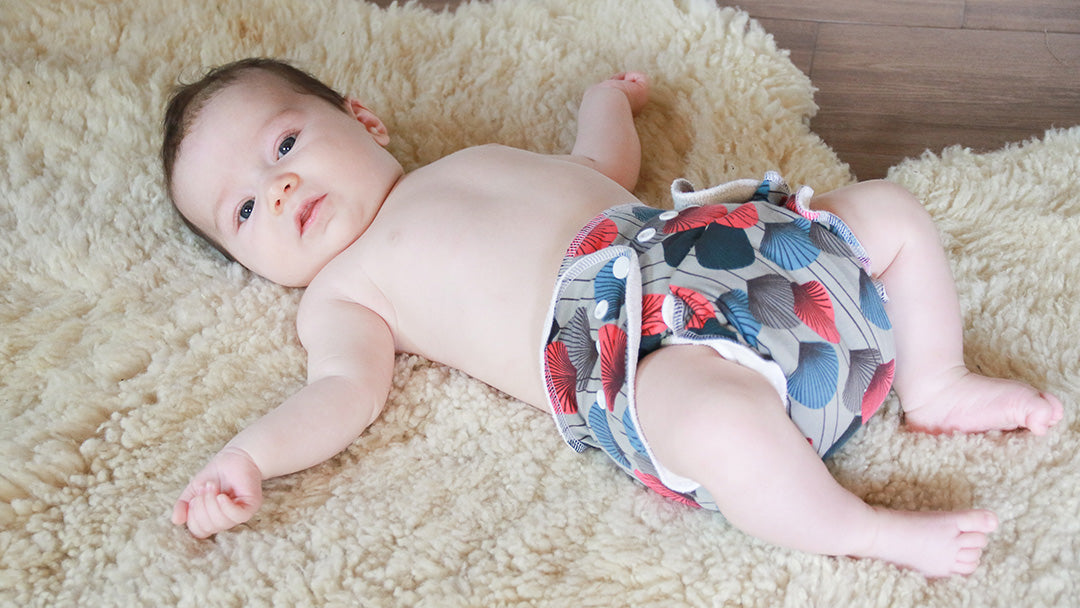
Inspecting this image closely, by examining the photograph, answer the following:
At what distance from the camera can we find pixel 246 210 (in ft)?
4.43

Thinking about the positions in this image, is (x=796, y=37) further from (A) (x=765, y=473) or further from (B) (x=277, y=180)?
(A) (x=765, y=473)

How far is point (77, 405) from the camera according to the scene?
1.22 metres

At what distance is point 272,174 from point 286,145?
57 mm

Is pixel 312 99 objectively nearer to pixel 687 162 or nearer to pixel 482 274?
pixel 482 274

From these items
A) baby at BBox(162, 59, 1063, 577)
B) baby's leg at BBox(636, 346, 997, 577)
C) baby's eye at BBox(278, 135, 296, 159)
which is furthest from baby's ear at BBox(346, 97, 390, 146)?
baby's leg at BBox(636, 346, 997, 577)

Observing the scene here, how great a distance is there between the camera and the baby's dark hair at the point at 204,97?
138 centimetres

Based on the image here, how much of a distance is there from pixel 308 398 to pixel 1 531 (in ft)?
1.14

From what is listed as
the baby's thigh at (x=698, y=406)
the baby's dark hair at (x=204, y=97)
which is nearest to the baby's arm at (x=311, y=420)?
the baby's dark hair at (x=204, y=97)

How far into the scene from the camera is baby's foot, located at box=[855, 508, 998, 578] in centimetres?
99

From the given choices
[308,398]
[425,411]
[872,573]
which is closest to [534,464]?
[425,411]

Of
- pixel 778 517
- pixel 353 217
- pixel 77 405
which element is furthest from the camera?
pixel 353 217

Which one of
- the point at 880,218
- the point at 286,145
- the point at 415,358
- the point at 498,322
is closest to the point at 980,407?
the point at 880,218

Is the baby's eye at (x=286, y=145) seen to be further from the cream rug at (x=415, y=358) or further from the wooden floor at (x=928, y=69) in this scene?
the wooden floor at (x=928, y=69)

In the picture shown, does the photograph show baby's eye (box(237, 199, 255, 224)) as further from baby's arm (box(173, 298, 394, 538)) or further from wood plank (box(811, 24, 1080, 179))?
wood plank (box(811, 24, 1080, 179))
